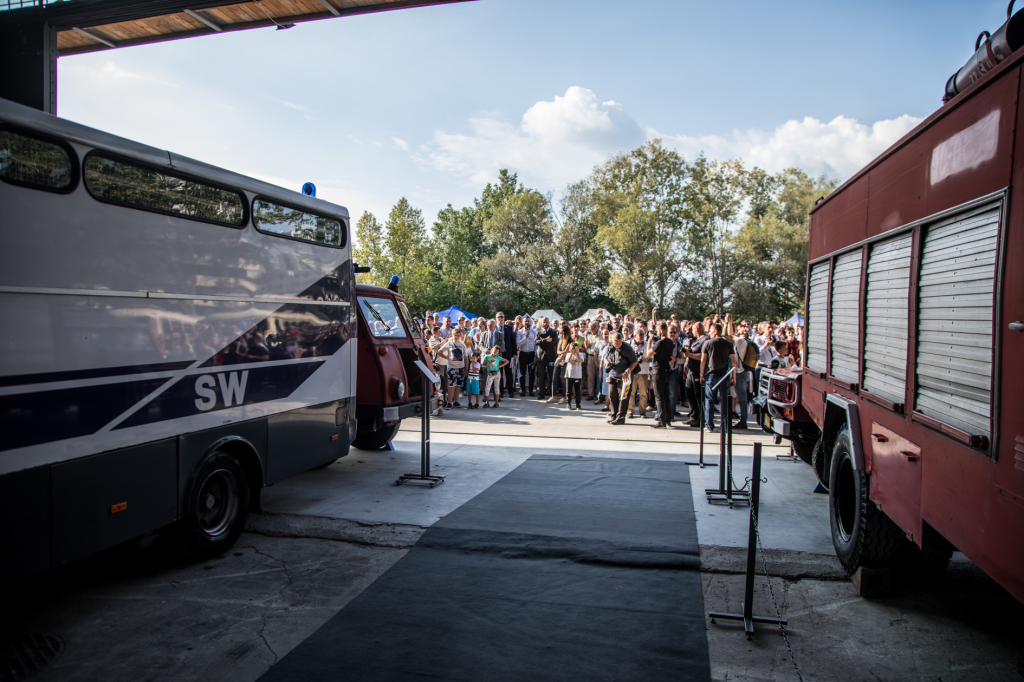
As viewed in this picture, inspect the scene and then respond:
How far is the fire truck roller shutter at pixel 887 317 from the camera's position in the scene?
12.2 ft

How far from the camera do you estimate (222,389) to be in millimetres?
4930

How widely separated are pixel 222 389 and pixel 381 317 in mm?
3674

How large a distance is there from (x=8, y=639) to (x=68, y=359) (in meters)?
1.74

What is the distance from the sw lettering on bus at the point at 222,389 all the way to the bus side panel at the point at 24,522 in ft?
4.13

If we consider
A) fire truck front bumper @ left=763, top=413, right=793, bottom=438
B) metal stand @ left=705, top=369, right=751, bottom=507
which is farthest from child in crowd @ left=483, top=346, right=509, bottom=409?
fire truck front bumper @ left=763, top=413, right=793, bottom=438

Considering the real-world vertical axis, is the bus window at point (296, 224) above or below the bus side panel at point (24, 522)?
above

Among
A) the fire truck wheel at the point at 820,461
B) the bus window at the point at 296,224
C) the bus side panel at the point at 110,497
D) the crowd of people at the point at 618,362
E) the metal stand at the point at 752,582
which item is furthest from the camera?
the crowd of people at the point at 618,362

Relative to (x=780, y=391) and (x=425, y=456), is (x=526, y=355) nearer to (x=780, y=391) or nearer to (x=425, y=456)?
(x=425, y=456)

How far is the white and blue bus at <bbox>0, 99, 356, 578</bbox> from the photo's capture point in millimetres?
3461

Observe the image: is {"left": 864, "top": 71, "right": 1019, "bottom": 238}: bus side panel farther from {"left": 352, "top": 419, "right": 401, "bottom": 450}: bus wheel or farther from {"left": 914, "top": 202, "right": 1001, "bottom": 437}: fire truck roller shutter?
{"left": 352, "top": 419, "right": 401, "bottom": 450}: bus wheel

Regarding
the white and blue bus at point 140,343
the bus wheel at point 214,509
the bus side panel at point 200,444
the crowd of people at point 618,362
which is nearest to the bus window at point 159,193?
the white and blue bus at point 140,343

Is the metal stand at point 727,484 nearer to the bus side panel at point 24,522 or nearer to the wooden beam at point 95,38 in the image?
the bus side panel at point 24,522

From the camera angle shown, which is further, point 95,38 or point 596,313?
point 596,313

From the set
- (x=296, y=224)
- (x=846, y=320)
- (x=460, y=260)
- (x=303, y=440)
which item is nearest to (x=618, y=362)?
(x=846, y=320)
